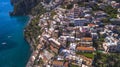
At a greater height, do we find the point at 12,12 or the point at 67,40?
the point at 67,40

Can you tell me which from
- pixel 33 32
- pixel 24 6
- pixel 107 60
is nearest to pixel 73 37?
pixel 107 60

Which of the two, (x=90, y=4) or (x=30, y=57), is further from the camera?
(x=90, y=4)

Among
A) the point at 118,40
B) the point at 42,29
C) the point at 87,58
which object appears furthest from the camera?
the point at 42,29

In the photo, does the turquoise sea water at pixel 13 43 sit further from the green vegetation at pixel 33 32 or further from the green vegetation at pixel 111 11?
the green vegetation at pixel 111 11

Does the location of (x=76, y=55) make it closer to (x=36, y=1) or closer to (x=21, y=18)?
(x=21, y=18)

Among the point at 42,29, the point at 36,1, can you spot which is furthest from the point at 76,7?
the point at 36,1

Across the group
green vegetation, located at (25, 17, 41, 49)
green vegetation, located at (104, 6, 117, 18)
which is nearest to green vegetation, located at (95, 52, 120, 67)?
green vegetation, located at (25, 17, 41, 49)
